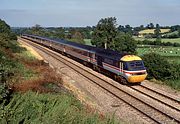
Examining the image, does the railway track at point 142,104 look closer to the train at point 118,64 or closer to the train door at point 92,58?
the train at point 118,64

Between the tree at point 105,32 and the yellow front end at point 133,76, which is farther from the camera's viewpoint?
the tree at point 105,32

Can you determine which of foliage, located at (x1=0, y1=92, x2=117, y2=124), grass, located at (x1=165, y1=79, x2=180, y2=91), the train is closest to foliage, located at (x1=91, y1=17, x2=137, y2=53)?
the train

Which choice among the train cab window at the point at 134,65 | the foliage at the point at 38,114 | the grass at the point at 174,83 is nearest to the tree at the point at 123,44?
the grass at the point at 174,83

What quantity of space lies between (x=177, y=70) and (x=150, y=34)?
172m

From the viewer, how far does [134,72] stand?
86.5ft

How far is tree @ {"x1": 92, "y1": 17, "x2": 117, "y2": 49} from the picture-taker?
76062 millimetres

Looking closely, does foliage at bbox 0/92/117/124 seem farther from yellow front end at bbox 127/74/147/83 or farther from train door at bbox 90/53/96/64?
train door at bbox 90/53/96/64

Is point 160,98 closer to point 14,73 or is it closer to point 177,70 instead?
point 177,70

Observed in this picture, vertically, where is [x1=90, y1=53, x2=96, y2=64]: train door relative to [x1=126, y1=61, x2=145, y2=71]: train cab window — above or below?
below

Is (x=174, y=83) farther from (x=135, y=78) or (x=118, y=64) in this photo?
(x=118, y=64)

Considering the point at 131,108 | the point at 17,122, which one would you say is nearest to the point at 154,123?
the point at 131,108

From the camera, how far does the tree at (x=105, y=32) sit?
7606cm

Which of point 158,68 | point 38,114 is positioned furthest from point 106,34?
point 38,114

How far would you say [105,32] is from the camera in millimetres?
76562
